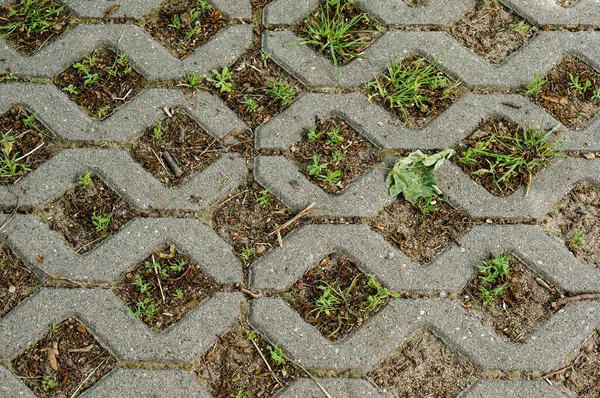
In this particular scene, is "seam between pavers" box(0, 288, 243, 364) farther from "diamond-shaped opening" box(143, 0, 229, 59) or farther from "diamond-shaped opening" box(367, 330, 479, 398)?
"diamond-shaped opening" box(143, 0, 229, 59)

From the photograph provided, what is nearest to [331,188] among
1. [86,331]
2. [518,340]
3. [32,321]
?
[518,340]

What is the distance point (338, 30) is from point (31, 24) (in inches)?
48.7

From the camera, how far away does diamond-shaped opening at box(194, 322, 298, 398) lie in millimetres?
2312

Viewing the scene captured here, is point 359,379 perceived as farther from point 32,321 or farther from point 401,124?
point 32,321

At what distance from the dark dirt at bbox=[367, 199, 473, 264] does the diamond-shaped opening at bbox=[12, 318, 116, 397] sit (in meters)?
1.10

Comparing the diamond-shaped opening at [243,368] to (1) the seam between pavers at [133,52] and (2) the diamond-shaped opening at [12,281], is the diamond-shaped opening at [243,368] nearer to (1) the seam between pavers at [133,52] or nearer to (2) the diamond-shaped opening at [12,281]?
(2) the diamond-shaped opening at [12,281]

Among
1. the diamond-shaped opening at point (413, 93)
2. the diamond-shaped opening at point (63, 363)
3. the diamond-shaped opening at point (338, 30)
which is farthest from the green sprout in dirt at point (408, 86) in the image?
the diamond-shaped opening at point (63, 363)

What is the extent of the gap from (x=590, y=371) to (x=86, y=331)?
71.2 inches

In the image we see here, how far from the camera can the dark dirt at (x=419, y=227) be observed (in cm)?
247

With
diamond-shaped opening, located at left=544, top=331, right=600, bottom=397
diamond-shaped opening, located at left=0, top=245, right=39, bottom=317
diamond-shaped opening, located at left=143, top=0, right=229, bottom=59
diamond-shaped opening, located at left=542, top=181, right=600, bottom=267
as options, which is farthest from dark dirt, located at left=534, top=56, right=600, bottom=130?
diamond-shaped opening, located at left=0, top=245, right=39, bottom=317

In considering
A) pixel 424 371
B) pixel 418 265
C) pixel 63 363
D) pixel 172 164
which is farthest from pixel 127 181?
pixel 424 371

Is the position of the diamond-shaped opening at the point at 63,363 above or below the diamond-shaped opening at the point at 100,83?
below

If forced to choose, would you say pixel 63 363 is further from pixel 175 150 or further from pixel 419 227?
pixel 419 227

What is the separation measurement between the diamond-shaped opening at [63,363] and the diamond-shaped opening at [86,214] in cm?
32
